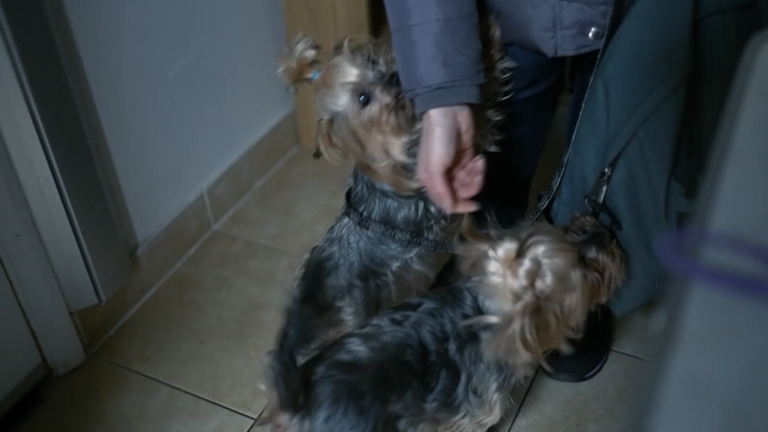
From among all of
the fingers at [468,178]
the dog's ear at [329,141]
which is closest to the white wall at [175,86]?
the dog's ear at [329,141]

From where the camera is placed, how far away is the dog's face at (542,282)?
1.07 m

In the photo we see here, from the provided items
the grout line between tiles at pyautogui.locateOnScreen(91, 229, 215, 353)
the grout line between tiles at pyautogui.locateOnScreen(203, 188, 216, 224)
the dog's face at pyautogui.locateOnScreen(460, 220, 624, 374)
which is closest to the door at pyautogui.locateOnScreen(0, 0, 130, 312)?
the grout line between tiles at pyautogui.locateOnScreen(91, 229, 215, 353)

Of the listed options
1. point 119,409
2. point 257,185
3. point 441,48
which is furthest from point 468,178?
point 257,185

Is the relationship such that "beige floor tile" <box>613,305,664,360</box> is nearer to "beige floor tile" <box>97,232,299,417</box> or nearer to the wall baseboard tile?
"beige floor tile" <box>97,232,299,417</box>

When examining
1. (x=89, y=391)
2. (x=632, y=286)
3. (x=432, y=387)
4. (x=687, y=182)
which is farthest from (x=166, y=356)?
(x=687, y=182)

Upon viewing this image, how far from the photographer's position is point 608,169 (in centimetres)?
113

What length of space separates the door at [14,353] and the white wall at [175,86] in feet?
0.93

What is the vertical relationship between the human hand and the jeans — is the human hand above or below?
above

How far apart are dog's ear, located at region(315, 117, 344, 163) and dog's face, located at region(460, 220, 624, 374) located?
0.29 meters

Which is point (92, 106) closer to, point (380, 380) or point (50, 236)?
point (50, 236)

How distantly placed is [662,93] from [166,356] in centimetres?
100

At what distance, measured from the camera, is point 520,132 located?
1280 millimetres

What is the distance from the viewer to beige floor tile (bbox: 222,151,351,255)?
175 cm

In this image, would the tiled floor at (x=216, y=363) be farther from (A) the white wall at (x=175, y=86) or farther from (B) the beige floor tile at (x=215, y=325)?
(A) the white wall at (x=175, y=86)
